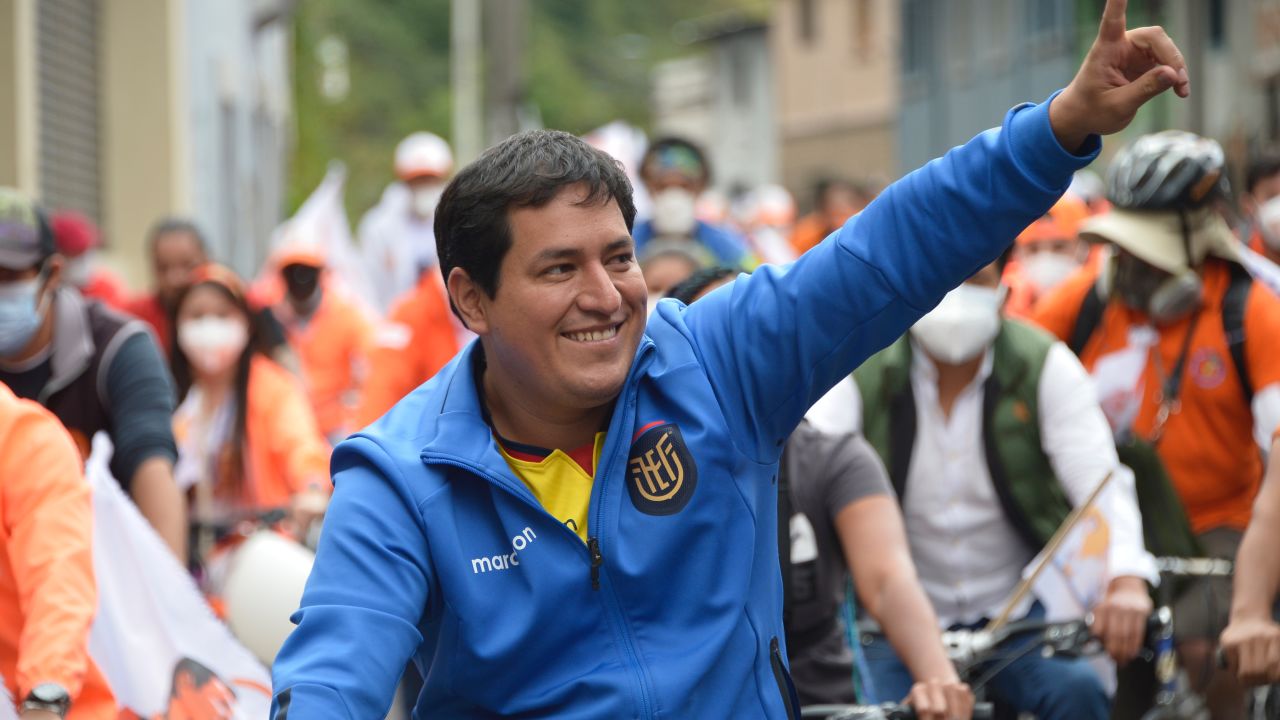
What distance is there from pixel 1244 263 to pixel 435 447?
153 inches

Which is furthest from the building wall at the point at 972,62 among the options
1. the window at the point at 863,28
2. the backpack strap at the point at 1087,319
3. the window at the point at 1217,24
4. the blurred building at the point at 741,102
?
the backpack strap at the point at 1087,319

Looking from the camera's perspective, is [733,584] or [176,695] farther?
[176,695]

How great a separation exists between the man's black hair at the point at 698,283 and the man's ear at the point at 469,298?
169cm

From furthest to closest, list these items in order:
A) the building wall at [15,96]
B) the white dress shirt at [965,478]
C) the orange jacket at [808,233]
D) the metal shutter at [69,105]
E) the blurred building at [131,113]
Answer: the orange jacket at [808,233]
the metal shutter at [69,105]
the blurred building at [131,113]
the building wall at [15,96]
the white dress shirt at [965,478]

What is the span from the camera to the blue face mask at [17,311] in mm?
5852

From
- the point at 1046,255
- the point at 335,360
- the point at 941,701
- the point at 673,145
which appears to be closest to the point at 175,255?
the point at 335,360

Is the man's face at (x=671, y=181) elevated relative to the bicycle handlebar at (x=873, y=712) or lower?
elevated

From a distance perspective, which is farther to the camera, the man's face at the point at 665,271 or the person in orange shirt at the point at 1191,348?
the man's face at the point at 665,271

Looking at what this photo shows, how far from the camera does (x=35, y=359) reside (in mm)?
6164

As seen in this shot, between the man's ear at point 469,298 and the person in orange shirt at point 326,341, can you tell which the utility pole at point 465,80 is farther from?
the man's ear at point 469,298

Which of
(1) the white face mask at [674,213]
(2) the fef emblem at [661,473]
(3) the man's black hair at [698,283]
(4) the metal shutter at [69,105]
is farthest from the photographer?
(4) the metal shutter at [69,105]

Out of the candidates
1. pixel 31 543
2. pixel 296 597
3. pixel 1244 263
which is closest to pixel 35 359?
pixel 296 597

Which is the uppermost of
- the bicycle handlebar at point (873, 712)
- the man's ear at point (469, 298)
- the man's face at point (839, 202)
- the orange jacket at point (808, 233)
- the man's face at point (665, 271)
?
the man's ear at point (469, 298)

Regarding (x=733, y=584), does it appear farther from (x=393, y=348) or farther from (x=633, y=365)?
(x=393, y=348)
